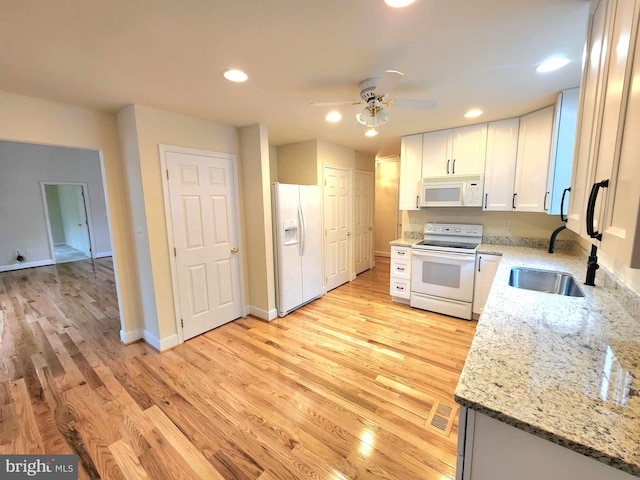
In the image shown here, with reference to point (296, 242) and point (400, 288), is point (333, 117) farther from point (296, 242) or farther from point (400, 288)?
point (400, 288)

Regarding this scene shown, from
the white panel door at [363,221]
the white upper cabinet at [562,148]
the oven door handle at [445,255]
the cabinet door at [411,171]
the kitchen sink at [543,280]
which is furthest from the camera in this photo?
the white panel door at [363,221]

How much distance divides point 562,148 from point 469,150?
3.07 feet

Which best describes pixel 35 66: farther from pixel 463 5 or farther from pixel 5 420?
pixel 463 5

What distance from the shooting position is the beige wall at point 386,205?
6637mm

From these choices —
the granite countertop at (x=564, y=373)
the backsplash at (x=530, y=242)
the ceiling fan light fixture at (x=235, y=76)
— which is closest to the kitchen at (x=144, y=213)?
the backsplash at (x=530, y=242)

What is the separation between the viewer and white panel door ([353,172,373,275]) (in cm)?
512

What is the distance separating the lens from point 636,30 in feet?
2.57

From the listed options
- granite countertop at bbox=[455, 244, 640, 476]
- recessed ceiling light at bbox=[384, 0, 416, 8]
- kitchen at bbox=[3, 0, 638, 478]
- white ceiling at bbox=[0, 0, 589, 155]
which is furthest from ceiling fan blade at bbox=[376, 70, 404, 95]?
granite countertop at bbox=[455, 244, 640, 476]

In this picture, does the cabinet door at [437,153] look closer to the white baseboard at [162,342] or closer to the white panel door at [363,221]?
the white panel door at [363,221]

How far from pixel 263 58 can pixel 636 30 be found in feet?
5.45

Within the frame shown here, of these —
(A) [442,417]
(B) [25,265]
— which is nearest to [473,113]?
(A) [442,417]

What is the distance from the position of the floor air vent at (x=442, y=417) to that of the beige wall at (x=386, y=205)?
4.98 m

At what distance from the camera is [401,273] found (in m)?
3.77

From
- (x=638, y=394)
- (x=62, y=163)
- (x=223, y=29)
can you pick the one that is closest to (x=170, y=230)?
(x=223, y=29)
